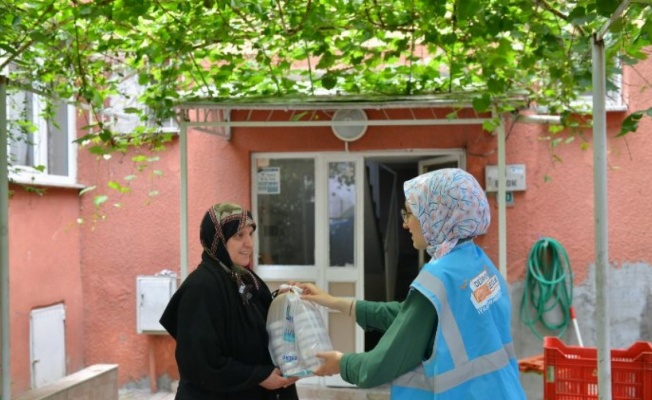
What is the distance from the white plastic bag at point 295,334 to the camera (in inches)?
112

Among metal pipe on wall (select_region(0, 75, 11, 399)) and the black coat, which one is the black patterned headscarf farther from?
metal pipe on wall (select_region(0, 75, 11, 399))

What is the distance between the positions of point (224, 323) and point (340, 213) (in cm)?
377

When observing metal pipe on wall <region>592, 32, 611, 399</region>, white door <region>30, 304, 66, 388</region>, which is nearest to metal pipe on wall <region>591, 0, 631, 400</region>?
metal pipe on wall <region>592, 32, 611, 399</region>

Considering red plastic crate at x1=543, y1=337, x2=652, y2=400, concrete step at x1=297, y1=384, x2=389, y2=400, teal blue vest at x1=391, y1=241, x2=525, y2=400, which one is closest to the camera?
teal blue vest at x1=391, y1=241, x2=525, y2=400

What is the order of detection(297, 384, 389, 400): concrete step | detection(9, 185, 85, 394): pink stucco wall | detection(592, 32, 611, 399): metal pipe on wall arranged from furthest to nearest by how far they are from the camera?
detection(297, 384, 389, 400): concrete step
detection(9, 185, 85, 394): pink stucco wall
detection(592, 32, 611, 399): metal pipe on wall

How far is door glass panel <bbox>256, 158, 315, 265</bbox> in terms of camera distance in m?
6.66

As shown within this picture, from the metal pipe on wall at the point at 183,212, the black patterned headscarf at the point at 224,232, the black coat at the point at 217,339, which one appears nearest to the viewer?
the black coat at the point at 217,339

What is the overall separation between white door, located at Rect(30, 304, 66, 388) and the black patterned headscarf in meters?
4.10

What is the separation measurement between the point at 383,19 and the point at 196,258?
3.31 metres

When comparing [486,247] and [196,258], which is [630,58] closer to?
[486,247]

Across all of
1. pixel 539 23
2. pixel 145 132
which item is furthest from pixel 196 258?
pixel 539 23

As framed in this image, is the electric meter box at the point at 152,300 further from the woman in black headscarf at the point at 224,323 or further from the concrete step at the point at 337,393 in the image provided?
the woman in black headscarf at the point at 224,323

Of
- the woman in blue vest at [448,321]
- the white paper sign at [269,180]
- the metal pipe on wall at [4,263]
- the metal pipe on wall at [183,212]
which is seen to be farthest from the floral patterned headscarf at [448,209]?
the white paper sign at [269,180]

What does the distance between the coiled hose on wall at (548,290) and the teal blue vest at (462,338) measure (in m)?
4.10
